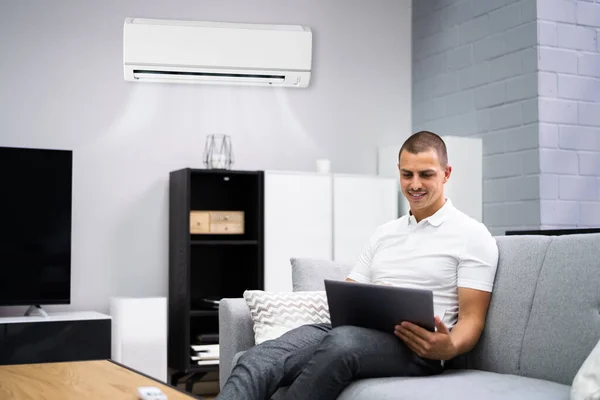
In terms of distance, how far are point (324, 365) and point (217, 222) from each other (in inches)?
104

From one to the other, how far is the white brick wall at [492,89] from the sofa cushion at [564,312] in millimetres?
2041

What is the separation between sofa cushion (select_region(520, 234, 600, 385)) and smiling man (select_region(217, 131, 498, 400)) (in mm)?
187

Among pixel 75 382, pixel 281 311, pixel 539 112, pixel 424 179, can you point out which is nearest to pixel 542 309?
pixel 424 179

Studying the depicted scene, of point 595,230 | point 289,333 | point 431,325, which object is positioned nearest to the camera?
point 431,325

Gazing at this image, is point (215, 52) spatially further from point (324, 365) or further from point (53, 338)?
point (324, 365)

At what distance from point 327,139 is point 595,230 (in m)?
2.27

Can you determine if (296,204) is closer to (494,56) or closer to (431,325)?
(494,56)

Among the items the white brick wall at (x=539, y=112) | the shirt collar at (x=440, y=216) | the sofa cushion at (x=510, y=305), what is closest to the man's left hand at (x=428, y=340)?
the sofa cushion at (x=510, y=305)

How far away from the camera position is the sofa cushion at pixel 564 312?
8.03 feet

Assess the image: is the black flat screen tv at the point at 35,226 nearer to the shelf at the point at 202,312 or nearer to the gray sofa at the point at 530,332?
the shelf at the point at 202,312

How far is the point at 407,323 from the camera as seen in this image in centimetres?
254

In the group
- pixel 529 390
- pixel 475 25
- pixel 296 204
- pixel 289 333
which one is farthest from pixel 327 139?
pixel 529 390

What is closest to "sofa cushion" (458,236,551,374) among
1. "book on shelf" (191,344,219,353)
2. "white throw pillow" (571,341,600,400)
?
"white throw pillow" (571,341,600,400)

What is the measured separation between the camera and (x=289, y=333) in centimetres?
280
